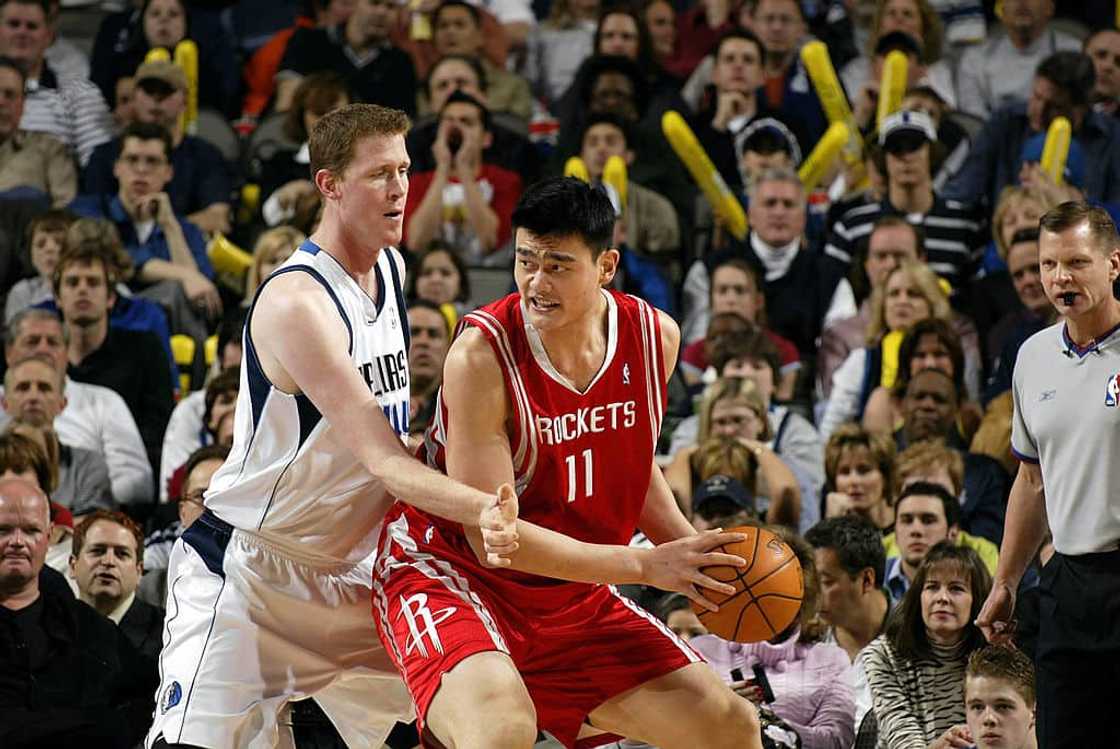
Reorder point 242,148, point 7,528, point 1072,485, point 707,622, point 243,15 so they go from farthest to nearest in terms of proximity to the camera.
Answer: point 243,15, point 242,148, point 7,528, point 1072,485, point 707,622

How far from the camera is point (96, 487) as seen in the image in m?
9.06

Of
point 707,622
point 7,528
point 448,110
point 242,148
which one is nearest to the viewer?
point 707,622

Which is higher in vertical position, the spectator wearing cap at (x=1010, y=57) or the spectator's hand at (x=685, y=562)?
the spectator wearing cap at (x=1010, y=57)

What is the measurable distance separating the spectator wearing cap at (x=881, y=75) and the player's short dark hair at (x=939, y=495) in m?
4.78

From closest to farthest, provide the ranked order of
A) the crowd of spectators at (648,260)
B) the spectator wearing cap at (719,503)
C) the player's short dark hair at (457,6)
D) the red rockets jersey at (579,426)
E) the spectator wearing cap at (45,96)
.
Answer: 1. the red rockets jersey at (579,426)
2. the crowd of spectators at (648,260)
3. the spectator wearing cap at (719,503)
4. the spectator wearing cap at (45,96)
5. the player's short dark hair at (457,6)

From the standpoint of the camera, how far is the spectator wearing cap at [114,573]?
767 centimetres

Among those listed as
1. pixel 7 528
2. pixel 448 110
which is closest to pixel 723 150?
pixel 448 110

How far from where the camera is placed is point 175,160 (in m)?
11.8

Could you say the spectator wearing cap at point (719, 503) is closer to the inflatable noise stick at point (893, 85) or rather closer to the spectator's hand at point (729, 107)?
the inflatable noise stick at point (893, 85)

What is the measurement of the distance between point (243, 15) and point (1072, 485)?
1044 centimetres

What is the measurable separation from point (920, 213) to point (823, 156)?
833 mm

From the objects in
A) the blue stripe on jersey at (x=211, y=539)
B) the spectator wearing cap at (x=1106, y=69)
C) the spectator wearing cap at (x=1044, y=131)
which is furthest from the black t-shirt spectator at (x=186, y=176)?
the blue stripe on jersey at (x=211, y=539)

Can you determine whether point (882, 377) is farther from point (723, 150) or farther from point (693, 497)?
point (723, 150)

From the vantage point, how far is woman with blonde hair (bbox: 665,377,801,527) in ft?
27.9
